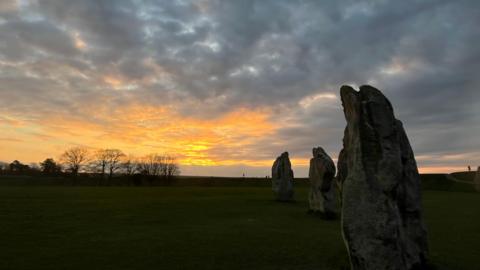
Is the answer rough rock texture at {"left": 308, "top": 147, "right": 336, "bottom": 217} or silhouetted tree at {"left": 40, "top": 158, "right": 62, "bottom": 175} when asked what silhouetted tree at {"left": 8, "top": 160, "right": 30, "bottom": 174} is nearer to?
silhouetted tree at {"left": 40, "top": 158, "right": 62, "bottom": 175}

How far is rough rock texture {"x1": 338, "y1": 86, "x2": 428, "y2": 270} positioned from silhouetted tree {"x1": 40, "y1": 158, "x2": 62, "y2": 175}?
10621cm

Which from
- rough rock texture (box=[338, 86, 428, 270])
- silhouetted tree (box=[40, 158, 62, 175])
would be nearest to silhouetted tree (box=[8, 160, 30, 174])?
silhouetted tree (box=[40, 158, 62, 175])

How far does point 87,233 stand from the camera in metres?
16.1

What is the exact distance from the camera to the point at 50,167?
10694cm

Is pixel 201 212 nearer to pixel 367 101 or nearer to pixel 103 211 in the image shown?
pixel 103 211

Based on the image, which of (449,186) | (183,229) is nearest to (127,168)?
(449,186)

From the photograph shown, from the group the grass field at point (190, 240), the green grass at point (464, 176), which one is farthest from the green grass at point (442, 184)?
the grass field at point (190, 240)

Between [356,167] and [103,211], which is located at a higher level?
[356,167]

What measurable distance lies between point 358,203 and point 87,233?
37.1ft

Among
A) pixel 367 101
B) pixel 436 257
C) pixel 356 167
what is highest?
pixel 367 101

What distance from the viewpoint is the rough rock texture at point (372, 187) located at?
8500 mm

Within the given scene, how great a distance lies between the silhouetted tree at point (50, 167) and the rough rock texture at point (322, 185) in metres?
94.5

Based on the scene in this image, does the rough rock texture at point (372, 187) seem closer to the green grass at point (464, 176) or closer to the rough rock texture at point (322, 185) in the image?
the rough rock texture at point (322, 185)

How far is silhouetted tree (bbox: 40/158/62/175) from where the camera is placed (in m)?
105
